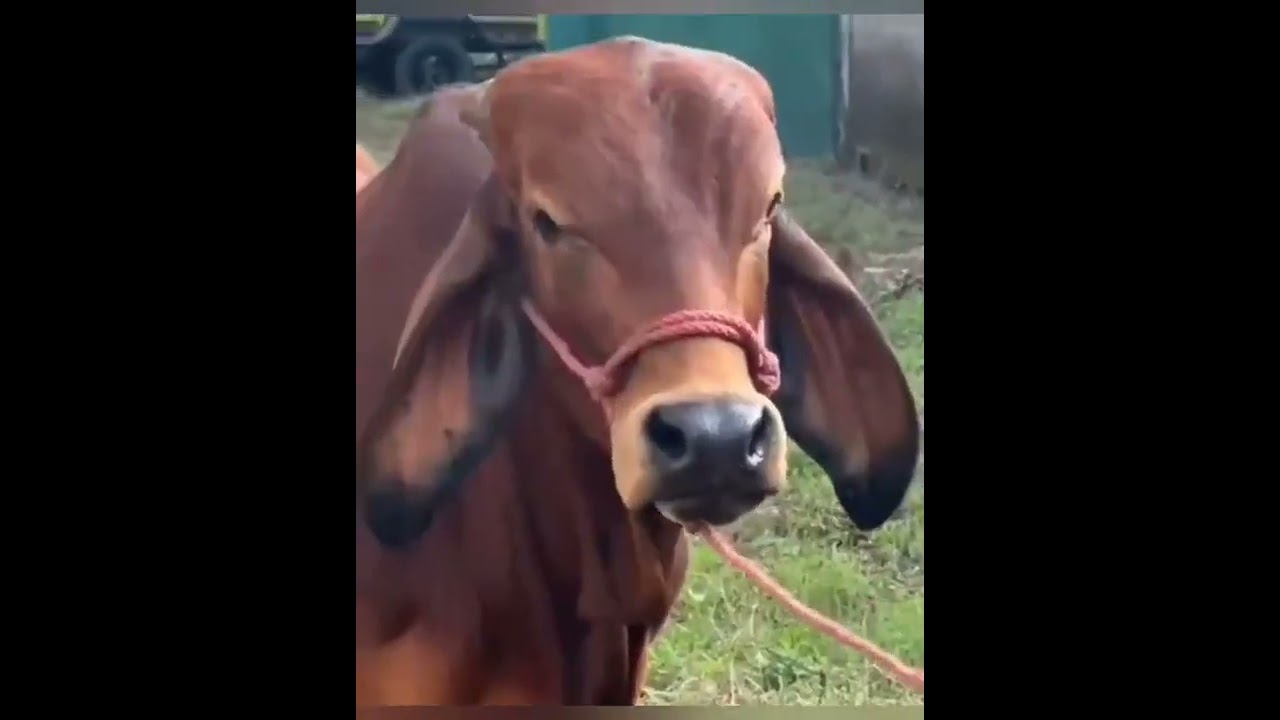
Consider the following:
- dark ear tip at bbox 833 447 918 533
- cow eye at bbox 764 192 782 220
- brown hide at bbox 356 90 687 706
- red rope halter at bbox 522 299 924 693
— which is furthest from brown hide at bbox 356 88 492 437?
dark ear tip at bbox 833 447 918 533

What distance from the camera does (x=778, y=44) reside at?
1.19 metres

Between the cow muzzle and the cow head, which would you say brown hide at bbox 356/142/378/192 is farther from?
the cow muzzle

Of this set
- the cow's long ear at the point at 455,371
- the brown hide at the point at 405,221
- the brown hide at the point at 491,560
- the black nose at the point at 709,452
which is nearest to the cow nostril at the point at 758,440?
the black nose at the point at 709,452

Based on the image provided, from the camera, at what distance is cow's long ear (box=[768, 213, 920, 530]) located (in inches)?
47.1

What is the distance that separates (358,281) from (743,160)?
37 centimetres

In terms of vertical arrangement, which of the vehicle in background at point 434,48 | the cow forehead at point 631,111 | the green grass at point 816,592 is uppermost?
the vehicle in background at point 434,48

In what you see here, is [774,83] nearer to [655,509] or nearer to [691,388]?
[691,388]

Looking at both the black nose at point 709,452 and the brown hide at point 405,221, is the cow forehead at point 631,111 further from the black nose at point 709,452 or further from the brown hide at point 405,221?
the black nose at point 709,452

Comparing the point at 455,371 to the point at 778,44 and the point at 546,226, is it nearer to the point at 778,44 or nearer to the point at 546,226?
the point at 546,226

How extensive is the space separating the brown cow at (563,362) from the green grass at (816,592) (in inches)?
0.8

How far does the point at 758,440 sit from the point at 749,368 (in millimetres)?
65

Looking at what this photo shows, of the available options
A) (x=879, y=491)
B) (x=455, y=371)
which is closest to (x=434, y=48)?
(x=455, y=371)

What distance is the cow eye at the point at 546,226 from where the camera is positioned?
1.15m

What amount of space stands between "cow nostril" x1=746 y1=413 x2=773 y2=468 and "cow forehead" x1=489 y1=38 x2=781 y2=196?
221 mm
